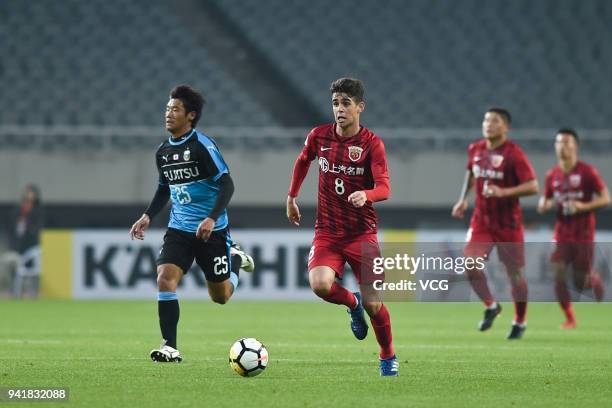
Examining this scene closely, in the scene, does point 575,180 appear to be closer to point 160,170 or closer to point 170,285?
point 160,170

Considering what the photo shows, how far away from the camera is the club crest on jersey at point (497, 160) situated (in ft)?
35.8

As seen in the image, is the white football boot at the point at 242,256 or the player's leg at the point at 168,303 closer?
the player's leg at the point at 168,303

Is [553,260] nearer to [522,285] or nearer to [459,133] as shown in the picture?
[522,285]

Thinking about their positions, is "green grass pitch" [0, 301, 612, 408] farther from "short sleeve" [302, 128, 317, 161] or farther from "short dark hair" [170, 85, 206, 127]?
"short dark hair" [170, 85, 206, 127]

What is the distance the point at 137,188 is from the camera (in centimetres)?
1808

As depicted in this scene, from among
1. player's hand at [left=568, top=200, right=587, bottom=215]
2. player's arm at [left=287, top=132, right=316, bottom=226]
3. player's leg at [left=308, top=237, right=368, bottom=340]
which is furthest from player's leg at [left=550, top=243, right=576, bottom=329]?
player's arm at [left=287, top=132, right=316, bottom=226]

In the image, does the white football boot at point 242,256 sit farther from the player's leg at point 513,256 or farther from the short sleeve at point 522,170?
the short sleeve at point 522,170

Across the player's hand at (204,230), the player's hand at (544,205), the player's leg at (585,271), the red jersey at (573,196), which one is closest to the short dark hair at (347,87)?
the player's hand at (204,230)

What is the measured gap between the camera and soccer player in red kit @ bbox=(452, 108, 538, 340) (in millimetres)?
10852

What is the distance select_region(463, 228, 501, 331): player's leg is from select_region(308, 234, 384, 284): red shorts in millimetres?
3753

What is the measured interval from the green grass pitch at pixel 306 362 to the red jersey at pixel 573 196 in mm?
1002

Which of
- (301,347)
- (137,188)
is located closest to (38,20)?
(137,188)

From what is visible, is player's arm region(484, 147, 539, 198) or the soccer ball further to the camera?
player's arm region(484, 147, 539, 198)

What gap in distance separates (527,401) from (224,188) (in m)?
2.84
